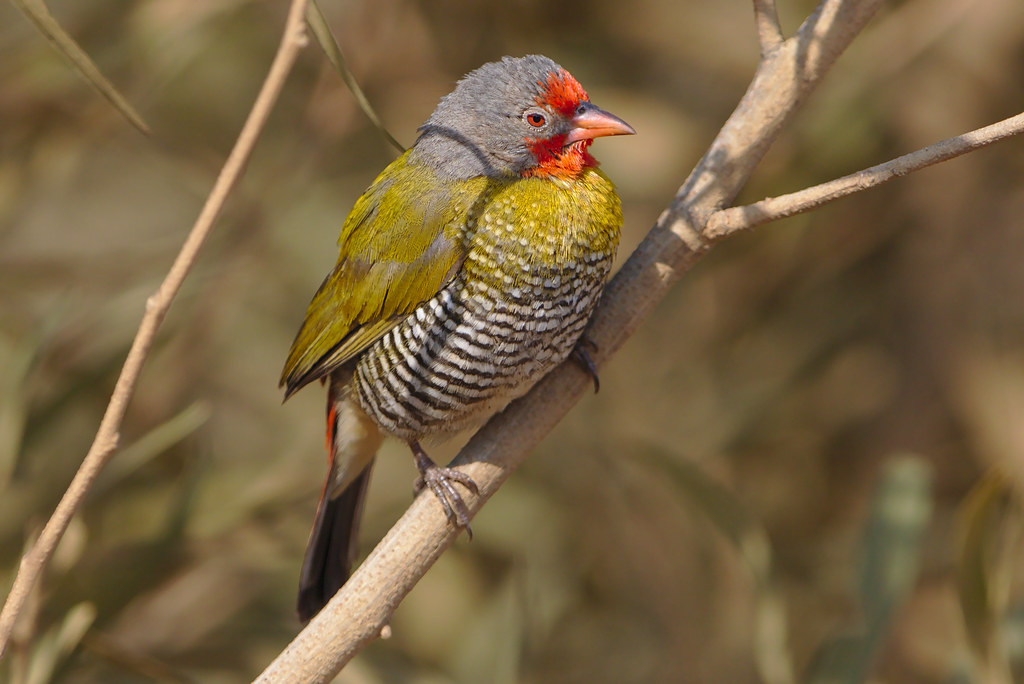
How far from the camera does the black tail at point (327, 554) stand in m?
2.96

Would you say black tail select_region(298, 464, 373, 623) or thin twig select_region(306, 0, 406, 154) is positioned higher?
thin twig select_region(306, 0, 406, 154)

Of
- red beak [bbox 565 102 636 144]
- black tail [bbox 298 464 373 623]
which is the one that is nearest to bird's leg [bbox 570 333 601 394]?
red beak [bbox 565 102 636 144]

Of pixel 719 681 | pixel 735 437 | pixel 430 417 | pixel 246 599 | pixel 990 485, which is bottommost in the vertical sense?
pixel 719 681

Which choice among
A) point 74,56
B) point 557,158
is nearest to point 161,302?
point 74,56

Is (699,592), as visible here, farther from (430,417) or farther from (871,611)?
(430,417)

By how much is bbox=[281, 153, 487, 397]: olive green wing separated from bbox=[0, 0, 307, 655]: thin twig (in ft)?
3.48

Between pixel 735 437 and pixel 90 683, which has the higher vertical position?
pixel 90 683

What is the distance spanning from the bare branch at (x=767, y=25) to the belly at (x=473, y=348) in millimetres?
627

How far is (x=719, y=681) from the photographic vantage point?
344 centimetres

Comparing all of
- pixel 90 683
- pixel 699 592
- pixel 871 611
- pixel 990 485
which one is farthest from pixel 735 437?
pixel 90 683

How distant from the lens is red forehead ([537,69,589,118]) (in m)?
2.61

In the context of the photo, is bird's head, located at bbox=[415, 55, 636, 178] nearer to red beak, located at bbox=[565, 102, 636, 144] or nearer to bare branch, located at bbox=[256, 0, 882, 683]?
red beak, located at bbox=[565, 102, 636, 144]

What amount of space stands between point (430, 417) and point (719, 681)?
1.47 meters

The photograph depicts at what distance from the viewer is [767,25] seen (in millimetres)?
2191
